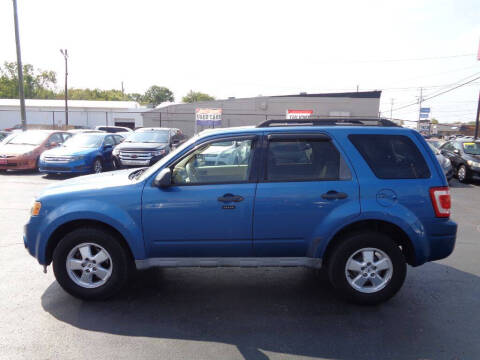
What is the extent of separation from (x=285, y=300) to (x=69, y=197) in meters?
2.53

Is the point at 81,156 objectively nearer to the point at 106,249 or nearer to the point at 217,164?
the point at 106,249

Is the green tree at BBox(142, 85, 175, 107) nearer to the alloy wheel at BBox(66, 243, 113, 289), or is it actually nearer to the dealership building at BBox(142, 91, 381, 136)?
the dealership building at BBox(142, 91, 381, 136)

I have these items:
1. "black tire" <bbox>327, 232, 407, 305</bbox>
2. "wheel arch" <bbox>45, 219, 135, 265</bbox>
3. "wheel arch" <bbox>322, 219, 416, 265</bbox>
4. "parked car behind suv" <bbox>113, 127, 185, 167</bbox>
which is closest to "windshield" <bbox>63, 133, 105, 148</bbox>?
"parked car behind suv" <bbox>113, 127, 185, 167</bbox>

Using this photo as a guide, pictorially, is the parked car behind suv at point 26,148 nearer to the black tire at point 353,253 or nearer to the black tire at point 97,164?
the black tire at point 97,164

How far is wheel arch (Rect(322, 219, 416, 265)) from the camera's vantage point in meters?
3.88

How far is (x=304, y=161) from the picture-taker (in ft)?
12.9

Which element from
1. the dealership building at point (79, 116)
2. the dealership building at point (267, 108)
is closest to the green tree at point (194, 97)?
the dealership building at point (79, 116)

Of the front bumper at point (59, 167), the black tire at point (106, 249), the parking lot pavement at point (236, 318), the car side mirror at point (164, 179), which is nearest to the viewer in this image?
the parking lot pavement at point (236, 318)

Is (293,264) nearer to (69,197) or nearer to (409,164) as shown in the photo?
(409,164)

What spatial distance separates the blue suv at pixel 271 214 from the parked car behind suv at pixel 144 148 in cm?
969

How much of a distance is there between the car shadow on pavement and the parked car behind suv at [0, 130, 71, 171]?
1045 cm

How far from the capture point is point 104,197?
381cm

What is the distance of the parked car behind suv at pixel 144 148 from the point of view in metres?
13.5

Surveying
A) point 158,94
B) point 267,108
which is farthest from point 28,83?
point 267,108
